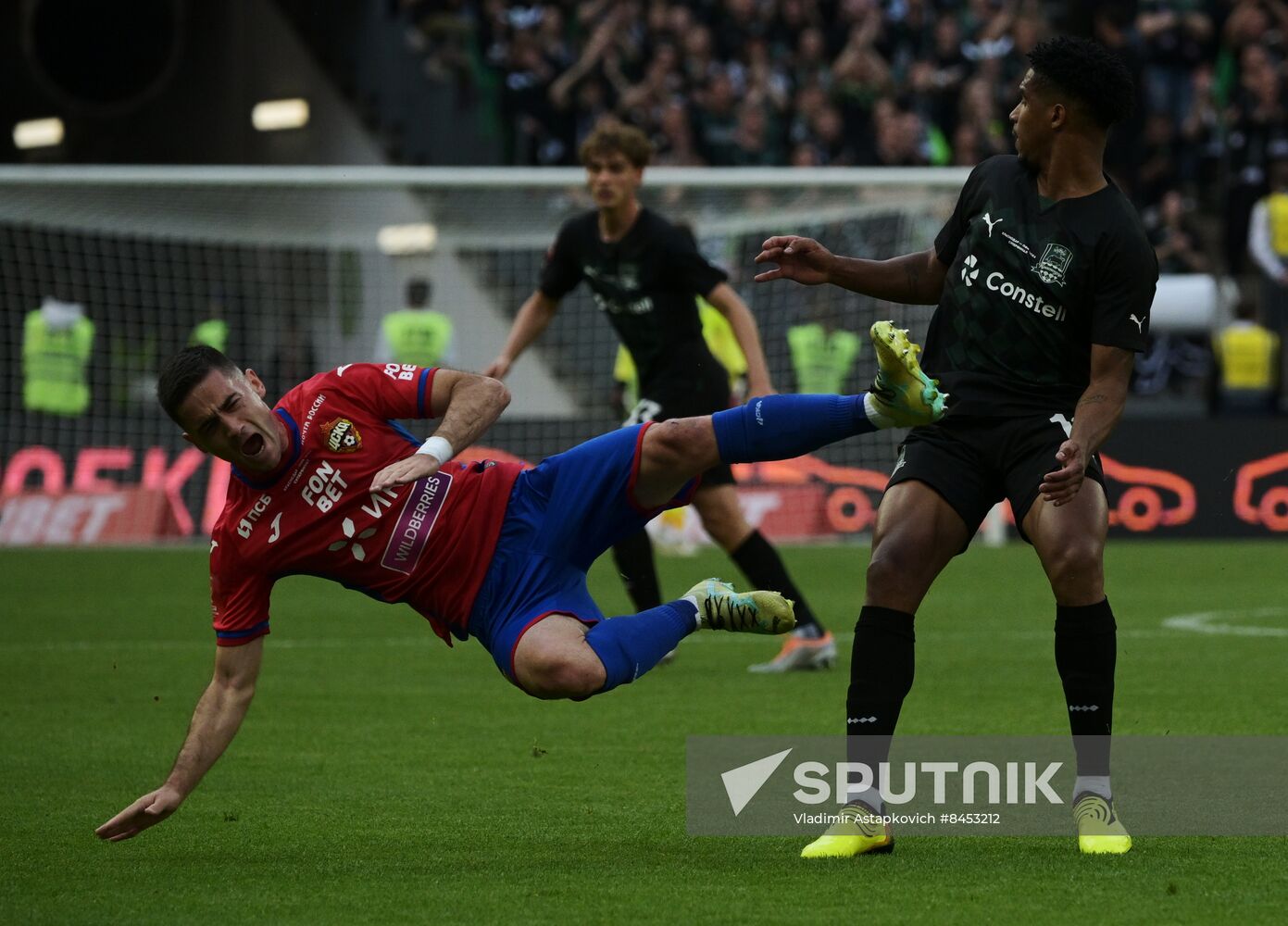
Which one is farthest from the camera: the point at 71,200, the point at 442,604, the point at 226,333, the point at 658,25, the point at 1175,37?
the point at 658,25

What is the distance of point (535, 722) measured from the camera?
7.45m

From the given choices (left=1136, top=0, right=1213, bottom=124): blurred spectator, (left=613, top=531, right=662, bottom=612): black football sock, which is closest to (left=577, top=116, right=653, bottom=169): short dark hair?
(left=613, top=531, right=662, bottom=612): black football sock

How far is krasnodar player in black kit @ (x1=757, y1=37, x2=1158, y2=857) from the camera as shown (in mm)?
4883

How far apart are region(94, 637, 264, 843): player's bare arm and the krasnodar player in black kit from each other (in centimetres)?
156

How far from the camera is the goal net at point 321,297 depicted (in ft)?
53.9

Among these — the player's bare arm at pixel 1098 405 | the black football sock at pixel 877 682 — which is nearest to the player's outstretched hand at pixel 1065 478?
the player's bare arm at pixel 1098 405

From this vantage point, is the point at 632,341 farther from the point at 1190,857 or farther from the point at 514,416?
the point at 514,416

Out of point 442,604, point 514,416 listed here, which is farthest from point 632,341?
point 514,416

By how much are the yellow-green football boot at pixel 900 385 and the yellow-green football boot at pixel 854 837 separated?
3.26 ft

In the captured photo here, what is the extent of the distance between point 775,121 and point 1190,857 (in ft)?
55.8

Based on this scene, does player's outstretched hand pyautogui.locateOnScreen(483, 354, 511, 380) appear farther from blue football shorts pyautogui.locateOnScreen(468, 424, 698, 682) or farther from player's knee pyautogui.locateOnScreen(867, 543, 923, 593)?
player's knee pyautogui.locateOnScreen(867, 543, 923, 593)

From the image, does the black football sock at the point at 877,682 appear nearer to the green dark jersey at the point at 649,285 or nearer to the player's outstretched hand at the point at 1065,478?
the player's outstretched hand at the point at 1065,478

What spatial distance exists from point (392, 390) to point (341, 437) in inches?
8.2

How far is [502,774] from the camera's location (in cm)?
626
